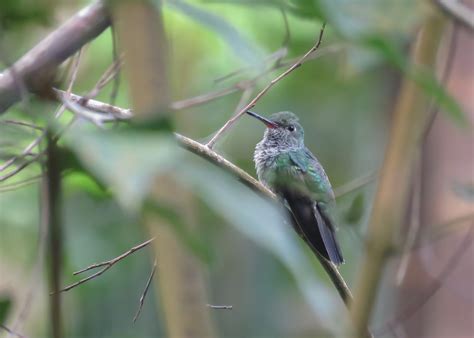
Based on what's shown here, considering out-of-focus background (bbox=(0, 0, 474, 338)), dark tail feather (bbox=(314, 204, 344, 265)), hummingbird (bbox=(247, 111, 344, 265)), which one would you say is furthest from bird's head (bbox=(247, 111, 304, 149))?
dark tail feather (bbox=(314, 204, 344, 265))

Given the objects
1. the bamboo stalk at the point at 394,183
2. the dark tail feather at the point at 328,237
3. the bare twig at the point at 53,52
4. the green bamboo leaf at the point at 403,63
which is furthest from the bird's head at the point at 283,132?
the green bamboo leaf at the point at 403,63

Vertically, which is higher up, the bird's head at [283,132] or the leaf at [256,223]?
the bird's head at [283,132]

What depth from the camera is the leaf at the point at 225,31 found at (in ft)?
2.47

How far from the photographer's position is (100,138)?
0.61m

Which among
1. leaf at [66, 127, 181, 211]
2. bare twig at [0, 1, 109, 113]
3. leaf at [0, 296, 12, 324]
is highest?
bare twig at [0, 1, 109, 113]

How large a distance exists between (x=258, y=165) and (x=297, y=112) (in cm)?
226

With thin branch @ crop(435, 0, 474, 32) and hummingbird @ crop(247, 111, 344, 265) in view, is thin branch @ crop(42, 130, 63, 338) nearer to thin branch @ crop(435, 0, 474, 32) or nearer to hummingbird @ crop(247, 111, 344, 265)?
thin branch @ crop(435, 0, 474, 32)

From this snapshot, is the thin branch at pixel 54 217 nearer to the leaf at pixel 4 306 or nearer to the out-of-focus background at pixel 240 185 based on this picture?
the out-of-focus background at pixel 240 185

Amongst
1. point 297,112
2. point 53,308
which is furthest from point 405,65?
point 297,112

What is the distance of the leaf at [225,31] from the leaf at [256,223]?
0.18 metres

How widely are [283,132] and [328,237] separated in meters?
0.95

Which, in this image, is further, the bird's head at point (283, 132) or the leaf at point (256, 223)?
the bird's head at point (283, 132)

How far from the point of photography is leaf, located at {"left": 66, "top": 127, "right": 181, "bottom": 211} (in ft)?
1.75

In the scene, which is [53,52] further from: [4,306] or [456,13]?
[456,13]
